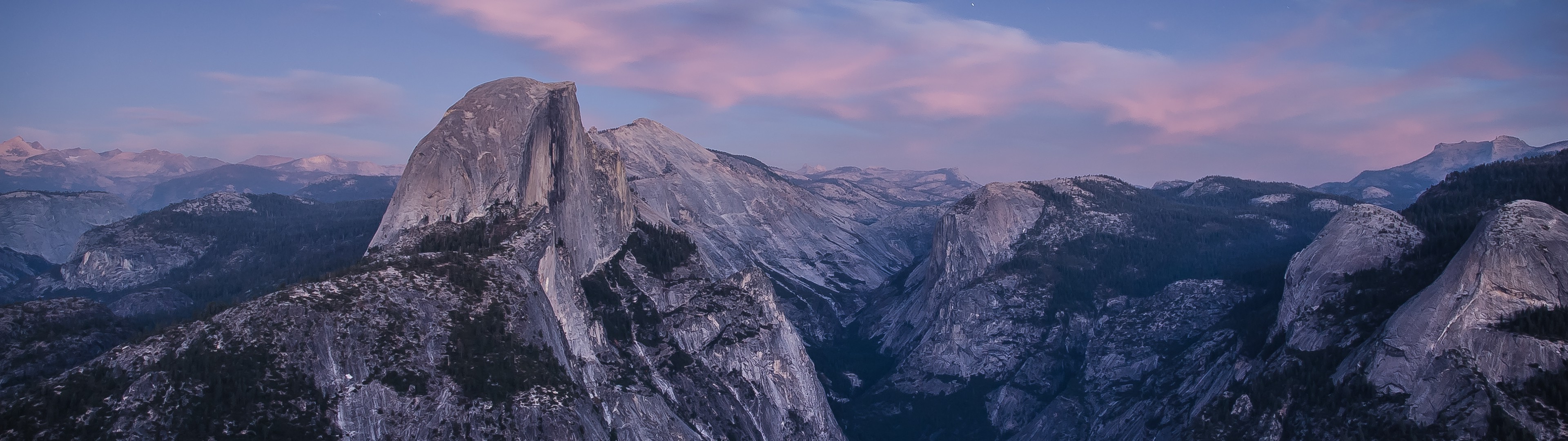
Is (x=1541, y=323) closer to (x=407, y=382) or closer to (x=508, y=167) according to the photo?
(x=407, y=382)

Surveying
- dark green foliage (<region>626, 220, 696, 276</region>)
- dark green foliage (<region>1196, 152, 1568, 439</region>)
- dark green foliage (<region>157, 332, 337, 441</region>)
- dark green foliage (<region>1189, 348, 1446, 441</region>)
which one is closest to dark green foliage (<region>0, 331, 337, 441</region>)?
dark green foliage (<region>157, 332, 337, 441</region>)

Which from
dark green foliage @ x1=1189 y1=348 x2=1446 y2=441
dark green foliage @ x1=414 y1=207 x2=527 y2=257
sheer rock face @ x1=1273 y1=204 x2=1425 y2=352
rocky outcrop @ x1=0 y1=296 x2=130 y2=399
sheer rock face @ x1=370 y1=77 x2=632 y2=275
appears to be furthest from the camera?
sheer rock face @ x1=1273 y1=204 x2=1425 y2=352

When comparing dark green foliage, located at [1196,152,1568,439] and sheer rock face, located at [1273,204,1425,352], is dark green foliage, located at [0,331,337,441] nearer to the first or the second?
dark green foliage, located at [1196,152,1568,439]

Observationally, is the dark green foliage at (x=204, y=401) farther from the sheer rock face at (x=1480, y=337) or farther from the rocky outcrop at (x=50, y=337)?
the sheer rock face at (x=1480, y=337)

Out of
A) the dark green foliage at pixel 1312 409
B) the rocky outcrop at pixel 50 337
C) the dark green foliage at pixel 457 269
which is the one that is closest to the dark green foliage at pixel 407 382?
the dark green foliage at pixel 457 269

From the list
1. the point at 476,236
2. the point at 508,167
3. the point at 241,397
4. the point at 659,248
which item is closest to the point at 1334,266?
the point at 659,248

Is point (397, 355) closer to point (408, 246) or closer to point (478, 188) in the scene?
point (408, 246)
